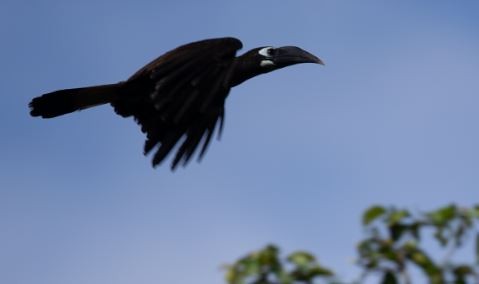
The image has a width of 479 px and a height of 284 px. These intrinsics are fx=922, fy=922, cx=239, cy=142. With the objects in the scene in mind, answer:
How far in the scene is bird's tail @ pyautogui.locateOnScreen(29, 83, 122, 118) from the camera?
963 centimetres

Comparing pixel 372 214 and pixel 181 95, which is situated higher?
pixel 181 95

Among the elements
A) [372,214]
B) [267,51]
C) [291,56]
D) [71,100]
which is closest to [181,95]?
[71,100]

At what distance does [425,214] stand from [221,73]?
5030 millimetres

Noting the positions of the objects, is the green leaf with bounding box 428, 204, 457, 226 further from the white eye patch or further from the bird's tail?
the white eye patch

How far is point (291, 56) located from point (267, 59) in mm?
445

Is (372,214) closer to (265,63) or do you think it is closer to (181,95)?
(181,95)

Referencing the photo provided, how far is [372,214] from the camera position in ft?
10.3

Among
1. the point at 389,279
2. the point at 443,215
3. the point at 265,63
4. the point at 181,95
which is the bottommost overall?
the point at 389,279

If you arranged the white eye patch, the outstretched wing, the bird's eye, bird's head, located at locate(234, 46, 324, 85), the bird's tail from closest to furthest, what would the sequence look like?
the outstretched wing → the bird's tail → bird's head, located at locate(234, 46, 324, 85) → the white eye patch → the bird's eye

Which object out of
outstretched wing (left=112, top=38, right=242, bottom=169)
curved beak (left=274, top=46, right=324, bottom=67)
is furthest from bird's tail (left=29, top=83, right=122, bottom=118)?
curved beak (left=274, top=46, right=324, bottom=67)

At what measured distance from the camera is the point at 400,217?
3.04 meters

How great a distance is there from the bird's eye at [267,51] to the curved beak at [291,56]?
65 millimetres

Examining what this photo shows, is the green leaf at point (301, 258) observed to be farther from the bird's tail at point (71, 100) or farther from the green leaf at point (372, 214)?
the bird's tail at point (71, 100)

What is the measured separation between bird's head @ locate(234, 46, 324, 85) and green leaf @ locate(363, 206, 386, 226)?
658cm
